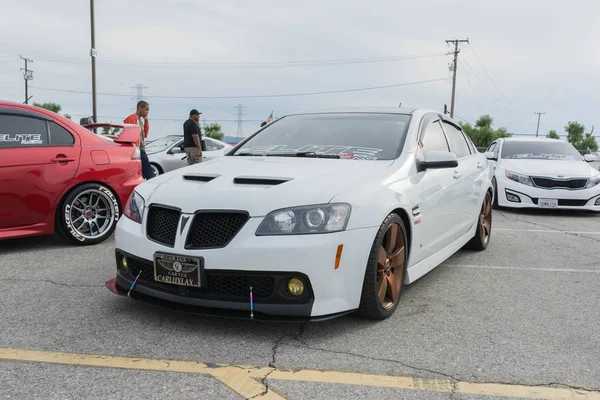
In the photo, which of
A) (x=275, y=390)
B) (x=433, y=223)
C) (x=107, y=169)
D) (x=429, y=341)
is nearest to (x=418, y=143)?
(x=433, y=223)

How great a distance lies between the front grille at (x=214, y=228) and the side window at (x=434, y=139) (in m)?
1.82

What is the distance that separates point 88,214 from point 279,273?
11.7ft

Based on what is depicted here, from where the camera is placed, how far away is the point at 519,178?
956cm

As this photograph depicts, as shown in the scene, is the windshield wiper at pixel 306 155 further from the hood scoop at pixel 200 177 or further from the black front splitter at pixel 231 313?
the black front splitter at pixel 231 313

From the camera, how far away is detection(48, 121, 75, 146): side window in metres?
5.61

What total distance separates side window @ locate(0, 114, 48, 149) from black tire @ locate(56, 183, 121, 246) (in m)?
0.61

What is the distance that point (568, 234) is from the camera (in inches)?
287

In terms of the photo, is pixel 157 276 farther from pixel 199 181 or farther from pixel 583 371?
pixel 583 371

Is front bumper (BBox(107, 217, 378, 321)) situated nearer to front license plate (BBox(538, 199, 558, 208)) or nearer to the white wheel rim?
the white wheel rim

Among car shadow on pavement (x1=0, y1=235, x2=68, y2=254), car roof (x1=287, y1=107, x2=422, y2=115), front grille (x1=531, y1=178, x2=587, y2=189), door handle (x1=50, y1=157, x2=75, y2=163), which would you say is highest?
car roof (x1=287, y1=107, x2=422, y2=115)

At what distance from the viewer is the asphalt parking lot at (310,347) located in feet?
8.38

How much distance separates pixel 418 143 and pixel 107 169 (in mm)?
3387

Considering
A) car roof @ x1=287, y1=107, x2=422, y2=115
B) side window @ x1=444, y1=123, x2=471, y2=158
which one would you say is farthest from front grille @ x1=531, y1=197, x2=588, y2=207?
car roof @ x1=287, y1=107, x2=422, y2=115

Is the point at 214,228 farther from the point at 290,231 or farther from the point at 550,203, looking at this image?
the point at 550,203
